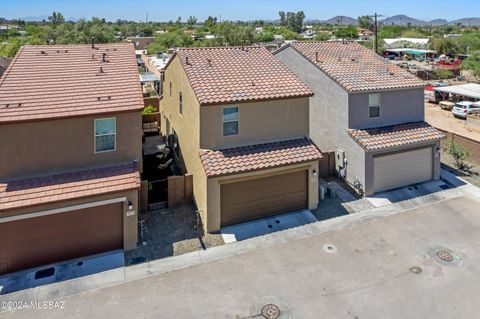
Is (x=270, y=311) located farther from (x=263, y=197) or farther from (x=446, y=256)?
(x=446, y=256)

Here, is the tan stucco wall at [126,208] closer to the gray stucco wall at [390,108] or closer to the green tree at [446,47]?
the gray stucco wall at [390,108]

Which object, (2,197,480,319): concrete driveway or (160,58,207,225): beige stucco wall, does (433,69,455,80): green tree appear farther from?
(160,58,207,225): beige stucco wall

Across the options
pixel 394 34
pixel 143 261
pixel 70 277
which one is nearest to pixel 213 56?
pixel 143 261

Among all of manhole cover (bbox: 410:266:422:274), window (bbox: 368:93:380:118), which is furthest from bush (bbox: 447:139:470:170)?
manhole cover (bbox: 410:266:422:274)

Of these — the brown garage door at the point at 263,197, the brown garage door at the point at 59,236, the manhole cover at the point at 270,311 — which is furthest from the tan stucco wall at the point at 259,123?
the manhole cover at the point at 270,311

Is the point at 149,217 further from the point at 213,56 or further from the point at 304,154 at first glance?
the point at 213,56

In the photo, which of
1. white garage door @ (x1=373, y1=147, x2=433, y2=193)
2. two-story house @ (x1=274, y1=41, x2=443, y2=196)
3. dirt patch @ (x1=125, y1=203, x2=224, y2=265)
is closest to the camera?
dirt patch @ (x1=125, y1=203, x2=224, y2=265)

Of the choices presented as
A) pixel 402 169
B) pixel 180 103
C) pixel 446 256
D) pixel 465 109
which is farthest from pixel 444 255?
pixel 465 109
